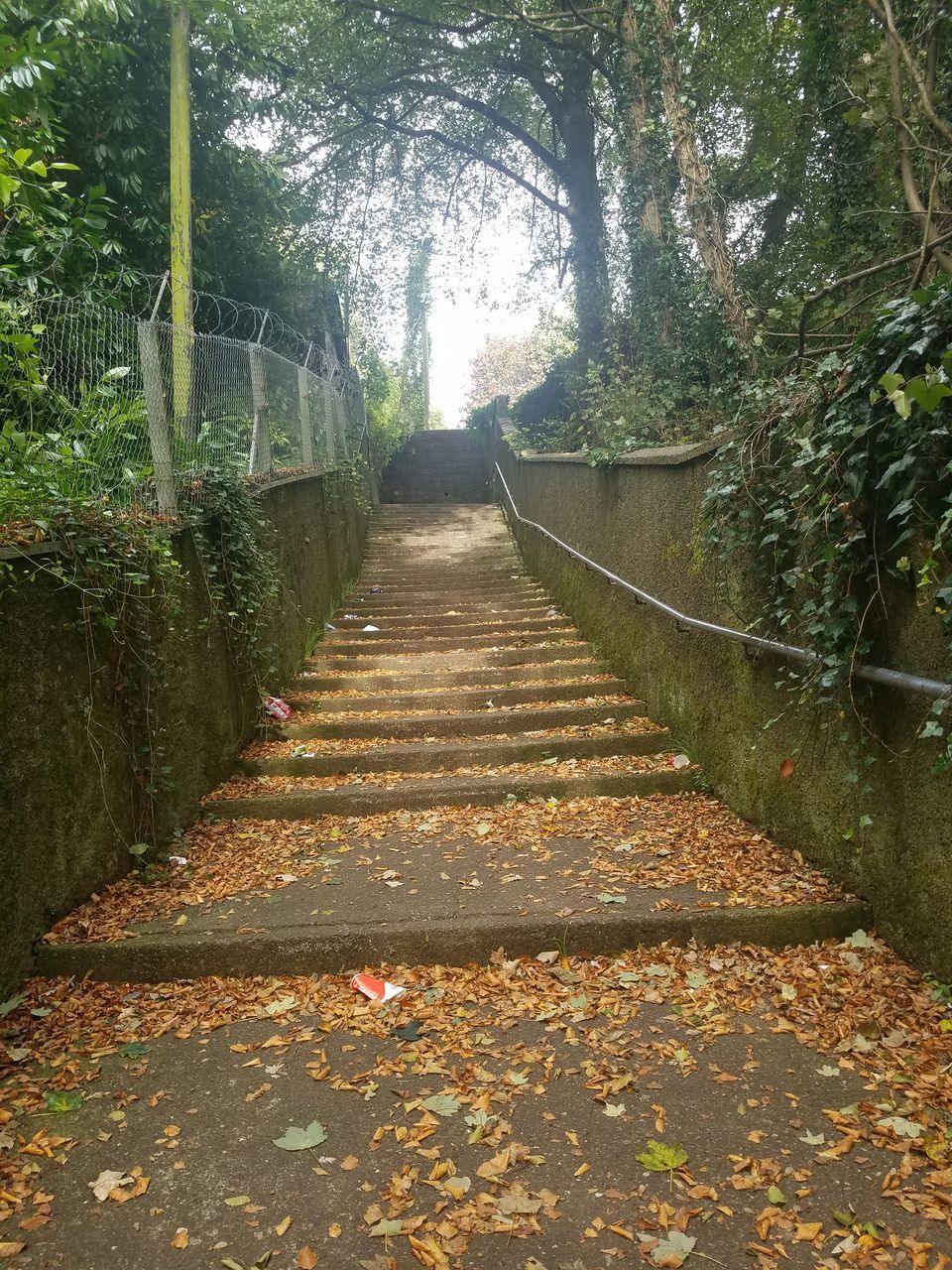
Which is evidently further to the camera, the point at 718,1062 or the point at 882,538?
the point at 882,538

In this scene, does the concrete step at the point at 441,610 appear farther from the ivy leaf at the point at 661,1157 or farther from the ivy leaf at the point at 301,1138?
the ivy leaf at the point at 661,1157

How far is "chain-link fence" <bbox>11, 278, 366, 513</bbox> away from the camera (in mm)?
3305

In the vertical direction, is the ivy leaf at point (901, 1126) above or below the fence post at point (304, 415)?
below

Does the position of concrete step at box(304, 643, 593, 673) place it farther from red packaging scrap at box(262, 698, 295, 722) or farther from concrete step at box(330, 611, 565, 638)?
red packaging scrap at box(262, 698, 295, 722)

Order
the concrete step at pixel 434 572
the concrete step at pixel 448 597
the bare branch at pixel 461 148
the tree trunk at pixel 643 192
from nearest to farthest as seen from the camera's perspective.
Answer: the tree trunk at pixel 643 192
the concrete step at pixel 448 597
the concrete step at pixel 434 572
the bare branch at pixel 461 148

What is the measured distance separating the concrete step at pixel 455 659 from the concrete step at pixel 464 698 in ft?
2.20

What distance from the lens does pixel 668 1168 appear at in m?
1.86

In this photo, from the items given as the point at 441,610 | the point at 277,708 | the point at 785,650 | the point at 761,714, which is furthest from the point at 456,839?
the point at 441,610

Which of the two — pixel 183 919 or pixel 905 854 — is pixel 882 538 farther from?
pixel 183 919

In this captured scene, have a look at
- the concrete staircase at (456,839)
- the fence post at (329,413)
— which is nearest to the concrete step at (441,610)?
the concrete staircase at (456,839)

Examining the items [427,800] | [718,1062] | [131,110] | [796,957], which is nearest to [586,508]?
[427,800]

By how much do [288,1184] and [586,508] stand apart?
5.54m

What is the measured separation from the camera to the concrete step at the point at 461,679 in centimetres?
567

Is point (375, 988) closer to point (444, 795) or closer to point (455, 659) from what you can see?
point (444, 795)
